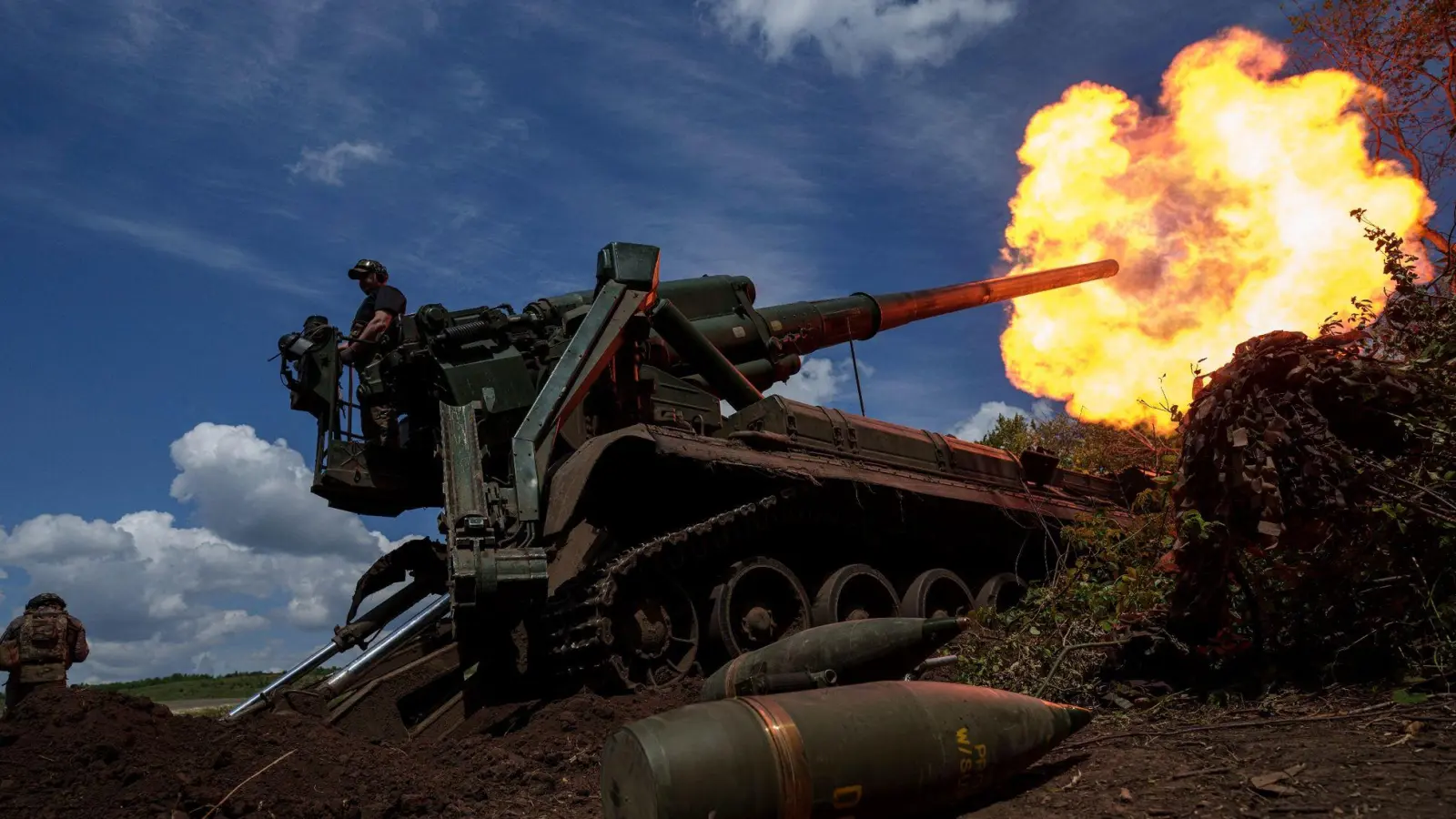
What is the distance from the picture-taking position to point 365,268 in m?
12.0

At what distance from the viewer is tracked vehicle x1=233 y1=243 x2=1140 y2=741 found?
9039 millimetres

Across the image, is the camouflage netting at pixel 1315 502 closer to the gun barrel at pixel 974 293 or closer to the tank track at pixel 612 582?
the tank track at pixel 612 582

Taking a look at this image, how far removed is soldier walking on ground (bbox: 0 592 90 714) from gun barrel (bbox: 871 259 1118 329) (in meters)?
10.7

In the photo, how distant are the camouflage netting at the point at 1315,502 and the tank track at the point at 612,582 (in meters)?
3.81

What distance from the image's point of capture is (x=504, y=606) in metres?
8.27

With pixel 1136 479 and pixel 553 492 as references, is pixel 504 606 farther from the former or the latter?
pixel 1136 479

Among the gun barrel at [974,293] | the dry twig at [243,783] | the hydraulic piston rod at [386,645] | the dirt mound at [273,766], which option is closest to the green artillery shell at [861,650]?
the dirt mound at [273,766]

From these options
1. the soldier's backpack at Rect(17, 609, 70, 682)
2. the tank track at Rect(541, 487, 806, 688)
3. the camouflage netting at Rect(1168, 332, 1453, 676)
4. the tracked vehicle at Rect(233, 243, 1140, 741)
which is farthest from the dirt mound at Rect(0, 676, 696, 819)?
the camouflage netting at Rect(1168, 332, 1453, 676)

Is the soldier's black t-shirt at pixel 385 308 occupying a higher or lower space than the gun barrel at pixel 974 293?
lower

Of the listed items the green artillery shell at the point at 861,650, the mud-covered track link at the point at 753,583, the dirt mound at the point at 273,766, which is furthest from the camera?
the mud-covered track link at the point at 753,583

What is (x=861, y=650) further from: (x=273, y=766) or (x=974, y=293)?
(x=974, y=293)

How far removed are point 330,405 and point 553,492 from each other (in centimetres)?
352

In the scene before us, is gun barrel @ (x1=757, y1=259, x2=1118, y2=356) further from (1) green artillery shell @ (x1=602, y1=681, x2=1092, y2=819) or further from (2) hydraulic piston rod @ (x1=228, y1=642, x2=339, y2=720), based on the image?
(1) green artillery shell @ (x1=602, y1=681, x2=1092, y2=819)

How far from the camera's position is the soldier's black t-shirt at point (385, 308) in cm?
1148
